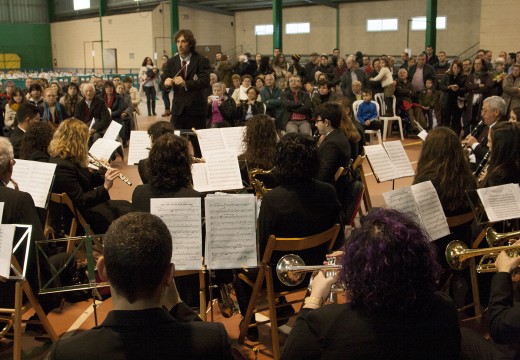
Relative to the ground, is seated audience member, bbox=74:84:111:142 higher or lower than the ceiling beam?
lower

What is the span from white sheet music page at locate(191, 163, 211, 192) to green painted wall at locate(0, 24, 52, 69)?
2797cm

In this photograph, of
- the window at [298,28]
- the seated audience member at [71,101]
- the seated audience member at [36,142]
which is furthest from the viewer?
the window at [298,28]

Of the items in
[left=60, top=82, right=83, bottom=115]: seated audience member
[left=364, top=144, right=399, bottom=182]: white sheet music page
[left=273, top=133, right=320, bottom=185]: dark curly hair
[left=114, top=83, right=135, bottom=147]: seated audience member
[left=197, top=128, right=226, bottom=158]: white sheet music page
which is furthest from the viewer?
[left=114, top=83, right=135, bottom=147]: seated audience member

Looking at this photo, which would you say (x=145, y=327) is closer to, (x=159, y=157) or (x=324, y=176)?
(x=159, y=157)

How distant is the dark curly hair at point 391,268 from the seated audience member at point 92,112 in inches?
287

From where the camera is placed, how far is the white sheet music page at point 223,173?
418 centimetres

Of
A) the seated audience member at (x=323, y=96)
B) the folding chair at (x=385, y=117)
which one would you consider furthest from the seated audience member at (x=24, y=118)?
the folding chair at (x=385, y=117)

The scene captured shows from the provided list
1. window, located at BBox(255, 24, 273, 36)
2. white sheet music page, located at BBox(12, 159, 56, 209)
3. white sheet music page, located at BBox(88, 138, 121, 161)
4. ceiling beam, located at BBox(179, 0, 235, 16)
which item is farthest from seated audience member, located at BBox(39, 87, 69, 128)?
ceiling beam, located at BBox(179, 0, 235, 16)

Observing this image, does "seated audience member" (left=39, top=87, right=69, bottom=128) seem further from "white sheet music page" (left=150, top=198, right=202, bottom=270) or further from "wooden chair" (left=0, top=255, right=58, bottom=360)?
"white sheet music page" (left=150, top=198, right=202, bottom=270)

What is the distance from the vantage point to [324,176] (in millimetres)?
4754

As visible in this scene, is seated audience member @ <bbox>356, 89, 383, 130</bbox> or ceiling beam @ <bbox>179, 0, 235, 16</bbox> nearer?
seated audience member @ <bbox>356, 89, 383, 130</bbox>

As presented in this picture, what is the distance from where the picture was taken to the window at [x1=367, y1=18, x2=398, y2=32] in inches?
835

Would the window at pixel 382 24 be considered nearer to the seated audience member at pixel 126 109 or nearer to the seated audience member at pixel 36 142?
the seated audience member at pixel 126 109

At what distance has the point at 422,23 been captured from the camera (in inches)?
798
